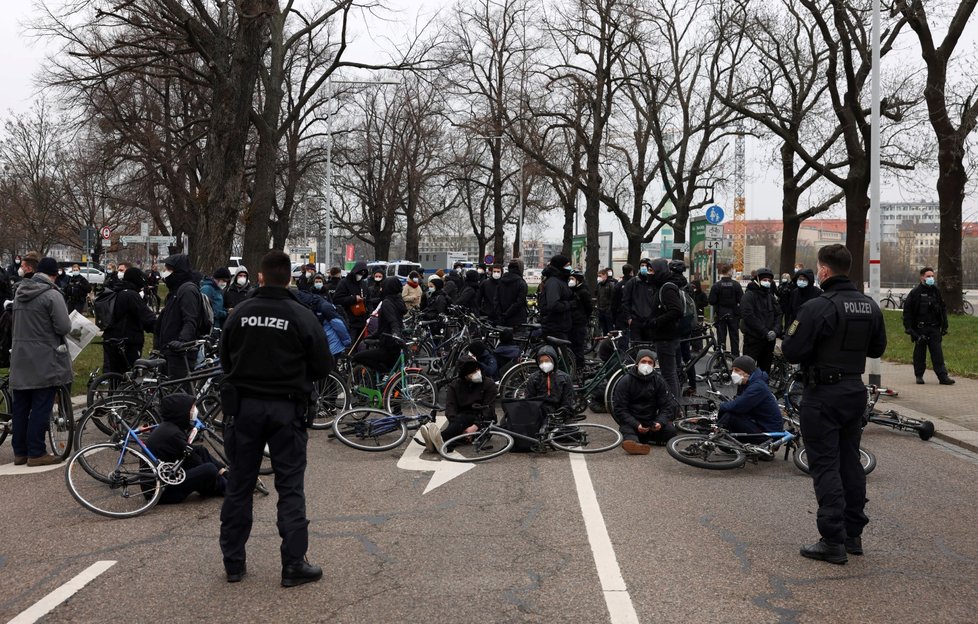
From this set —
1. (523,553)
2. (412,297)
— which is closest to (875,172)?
(412,297)

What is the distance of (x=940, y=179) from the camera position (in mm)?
26188

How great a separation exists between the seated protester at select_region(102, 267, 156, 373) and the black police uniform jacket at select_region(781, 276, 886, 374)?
750cm

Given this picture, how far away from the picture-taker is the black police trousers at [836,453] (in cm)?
552

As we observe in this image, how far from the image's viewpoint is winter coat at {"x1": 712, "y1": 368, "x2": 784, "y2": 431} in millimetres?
8383

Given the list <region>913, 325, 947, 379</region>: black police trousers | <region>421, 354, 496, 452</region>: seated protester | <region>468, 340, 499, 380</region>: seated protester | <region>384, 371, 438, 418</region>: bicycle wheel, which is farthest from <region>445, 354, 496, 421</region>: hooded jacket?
<region>913, 325, 947, 379</region>: black police trousers

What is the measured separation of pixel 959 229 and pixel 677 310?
1929 cm

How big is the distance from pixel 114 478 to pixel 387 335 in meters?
4.31

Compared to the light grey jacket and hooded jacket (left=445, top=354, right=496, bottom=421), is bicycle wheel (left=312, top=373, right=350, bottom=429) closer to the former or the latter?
hooded jacket (left=445, top=354, right=496, bottom=421)

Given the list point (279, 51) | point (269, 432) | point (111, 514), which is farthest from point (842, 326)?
point (279, 51)

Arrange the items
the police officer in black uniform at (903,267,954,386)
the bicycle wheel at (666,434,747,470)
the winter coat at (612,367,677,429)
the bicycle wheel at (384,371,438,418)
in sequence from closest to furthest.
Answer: the bicycle wheel at (666,434,747,470), the winter coat at (612,367,677,429), the bicycle wheel at (384,371,438,418), the police officer in black uniform at (903,267,954,386)

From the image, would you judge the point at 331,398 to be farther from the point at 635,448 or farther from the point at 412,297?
the point at 412,297

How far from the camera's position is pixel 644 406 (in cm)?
942

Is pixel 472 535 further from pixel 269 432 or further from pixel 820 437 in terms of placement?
pixel 820 437

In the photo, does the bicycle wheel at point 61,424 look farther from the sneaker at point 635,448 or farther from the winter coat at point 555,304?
the winter coat at point 555,304
